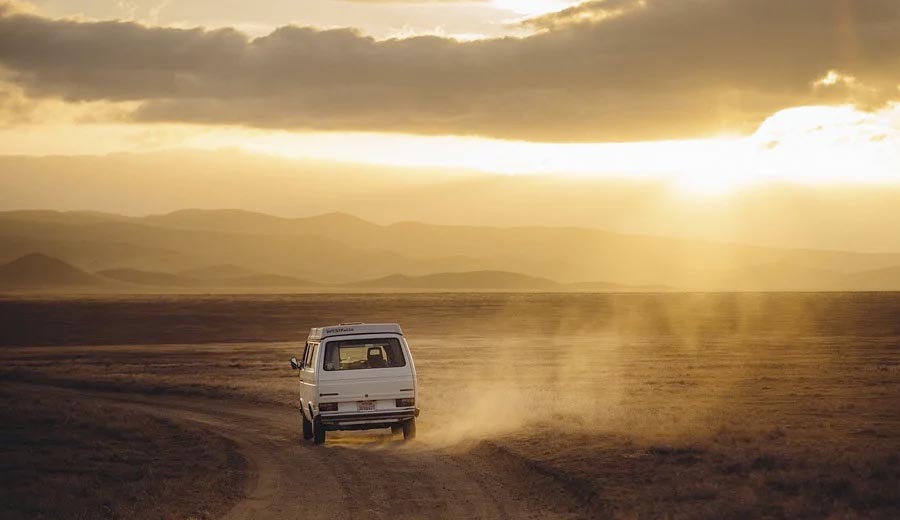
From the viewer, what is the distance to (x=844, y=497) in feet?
52.0

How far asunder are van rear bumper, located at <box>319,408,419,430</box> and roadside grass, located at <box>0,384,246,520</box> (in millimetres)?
2091

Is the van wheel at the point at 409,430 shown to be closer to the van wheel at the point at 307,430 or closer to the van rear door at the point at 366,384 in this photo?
the van rear door at the point at 366,384

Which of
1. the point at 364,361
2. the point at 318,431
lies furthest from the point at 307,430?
the point at 364,361

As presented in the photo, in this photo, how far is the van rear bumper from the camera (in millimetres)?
23656

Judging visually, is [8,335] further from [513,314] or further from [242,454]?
[242,454]

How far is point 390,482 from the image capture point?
60.4 ft

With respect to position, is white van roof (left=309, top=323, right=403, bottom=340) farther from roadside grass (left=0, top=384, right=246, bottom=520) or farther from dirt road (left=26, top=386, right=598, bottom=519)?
roadside grass (left=0, top=384, right=246, bottom=520)

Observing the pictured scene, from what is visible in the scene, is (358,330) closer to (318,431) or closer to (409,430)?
(318,431)

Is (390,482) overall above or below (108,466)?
above

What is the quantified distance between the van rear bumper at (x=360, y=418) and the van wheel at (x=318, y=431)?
Result: 0.45ft

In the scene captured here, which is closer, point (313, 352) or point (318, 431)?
point (318, 431)

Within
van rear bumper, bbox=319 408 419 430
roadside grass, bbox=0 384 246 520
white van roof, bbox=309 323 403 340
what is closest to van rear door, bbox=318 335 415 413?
van rear bumper, bbox=319 408 419 430

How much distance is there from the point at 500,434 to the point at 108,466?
27.7 feet

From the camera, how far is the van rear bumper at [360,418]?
2366cm
